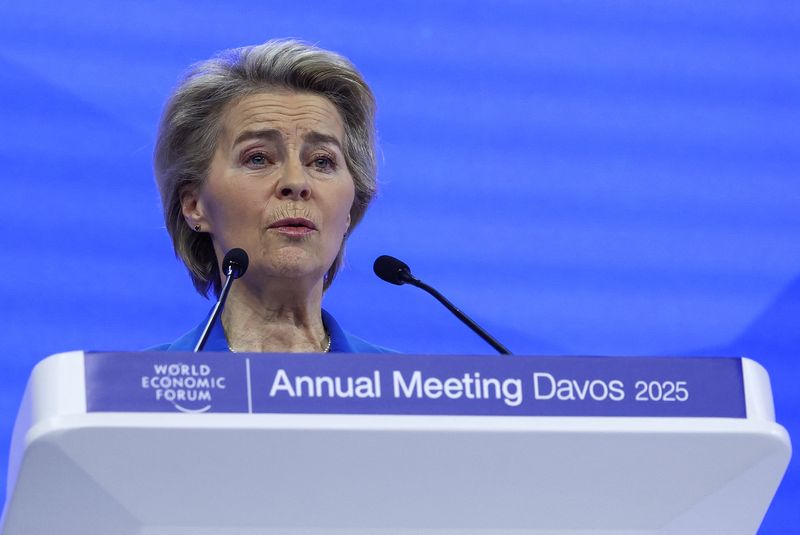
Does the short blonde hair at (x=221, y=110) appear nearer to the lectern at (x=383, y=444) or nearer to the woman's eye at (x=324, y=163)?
the woman's eye at (x=324, y=163)

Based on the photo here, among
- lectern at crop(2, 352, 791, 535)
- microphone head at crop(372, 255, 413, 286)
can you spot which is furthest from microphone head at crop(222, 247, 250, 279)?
lectern at crop(2, 352, 791, 535)

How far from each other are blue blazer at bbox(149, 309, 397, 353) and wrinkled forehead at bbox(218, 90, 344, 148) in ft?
1.04

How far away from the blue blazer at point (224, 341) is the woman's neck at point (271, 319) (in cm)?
3

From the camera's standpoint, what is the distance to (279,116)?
212 cm

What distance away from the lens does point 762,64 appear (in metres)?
2.75

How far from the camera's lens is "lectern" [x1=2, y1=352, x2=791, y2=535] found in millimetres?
990

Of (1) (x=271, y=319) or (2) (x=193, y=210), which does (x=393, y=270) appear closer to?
(1) (x=271, y=319)

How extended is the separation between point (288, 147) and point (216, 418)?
1.15m

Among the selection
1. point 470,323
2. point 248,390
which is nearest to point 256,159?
point 470,323

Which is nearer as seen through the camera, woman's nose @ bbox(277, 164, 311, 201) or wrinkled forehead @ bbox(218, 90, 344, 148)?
woman's nose @ bbox(277, 164, 311, 201)

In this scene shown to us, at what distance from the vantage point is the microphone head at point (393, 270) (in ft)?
5.84

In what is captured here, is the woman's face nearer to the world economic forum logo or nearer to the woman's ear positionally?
the woman's ear

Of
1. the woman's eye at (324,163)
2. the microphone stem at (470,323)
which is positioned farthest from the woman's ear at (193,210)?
the microphone stem at (470,323)

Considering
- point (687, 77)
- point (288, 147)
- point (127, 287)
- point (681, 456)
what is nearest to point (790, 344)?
point (687, 77)
